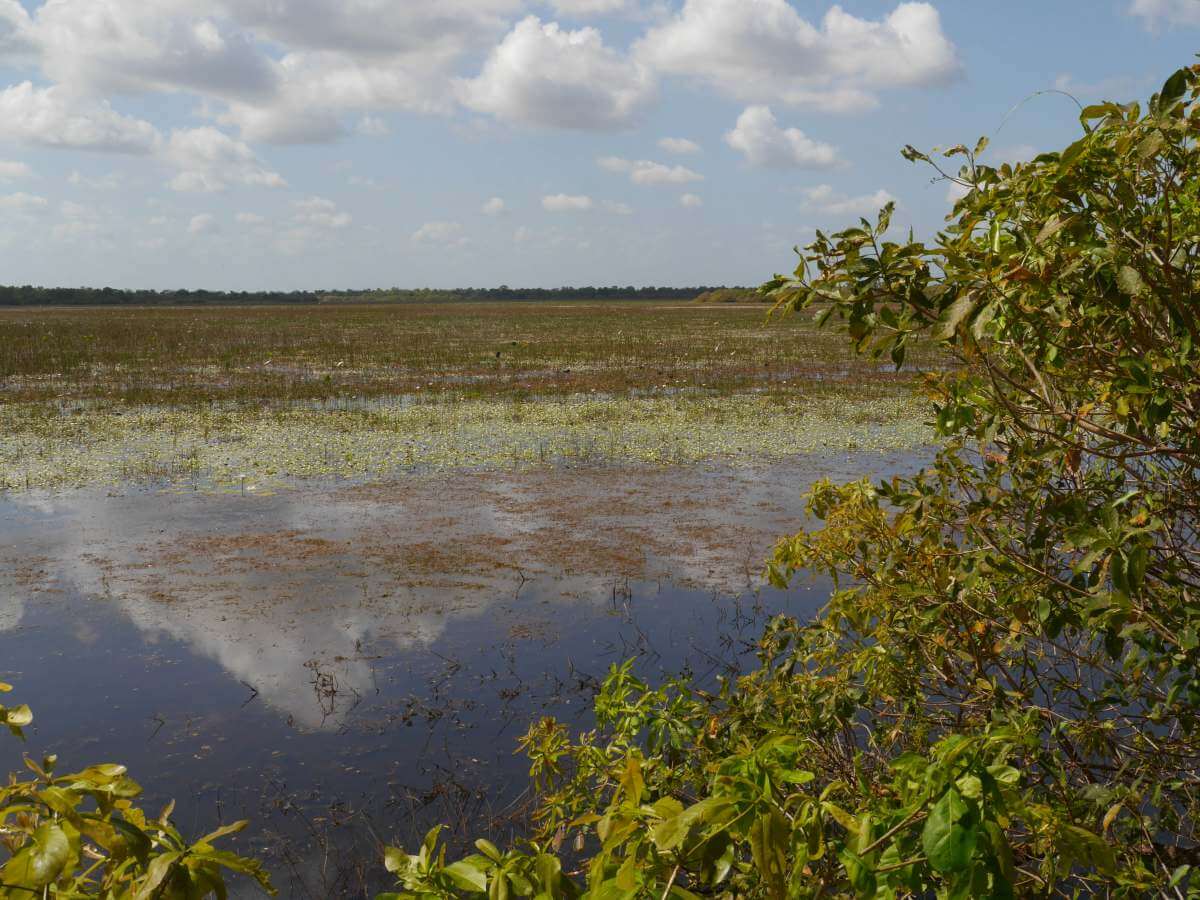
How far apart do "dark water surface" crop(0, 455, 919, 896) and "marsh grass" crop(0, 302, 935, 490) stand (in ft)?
6.25

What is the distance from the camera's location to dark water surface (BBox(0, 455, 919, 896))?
4340 millimetres

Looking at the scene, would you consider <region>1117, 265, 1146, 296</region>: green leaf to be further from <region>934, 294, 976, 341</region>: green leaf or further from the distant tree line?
the distant tree line

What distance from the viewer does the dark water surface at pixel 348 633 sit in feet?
14.2

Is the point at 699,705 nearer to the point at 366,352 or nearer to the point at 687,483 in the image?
the point at 687,483

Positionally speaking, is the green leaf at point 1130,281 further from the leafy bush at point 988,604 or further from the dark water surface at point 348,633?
the dark water surface at point 348,633

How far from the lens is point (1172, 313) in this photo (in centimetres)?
173

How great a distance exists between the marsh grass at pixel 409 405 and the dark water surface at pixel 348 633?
1905 mm

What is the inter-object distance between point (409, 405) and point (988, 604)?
1450cm

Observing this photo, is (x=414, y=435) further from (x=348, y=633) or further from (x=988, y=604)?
(x=988, y=604)

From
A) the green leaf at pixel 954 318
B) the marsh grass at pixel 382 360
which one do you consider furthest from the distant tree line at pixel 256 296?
the green leaf at pixel 954 318

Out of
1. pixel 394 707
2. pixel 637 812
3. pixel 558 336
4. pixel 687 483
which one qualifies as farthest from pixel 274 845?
pixel 558 336

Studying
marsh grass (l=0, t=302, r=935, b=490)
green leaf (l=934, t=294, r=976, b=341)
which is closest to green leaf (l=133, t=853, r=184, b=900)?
green leaf (l=934, t=294, r=976, b=341)

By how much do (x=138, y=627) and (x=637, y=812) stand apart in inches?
242

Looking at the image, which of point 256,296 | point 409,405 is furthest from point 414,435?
point 256,296
